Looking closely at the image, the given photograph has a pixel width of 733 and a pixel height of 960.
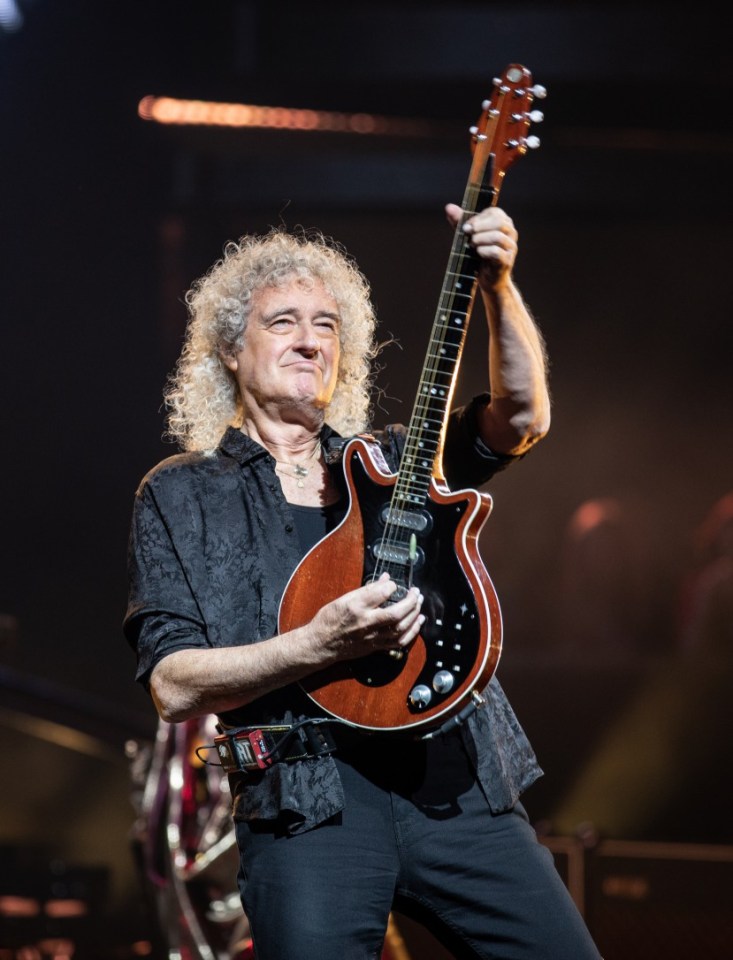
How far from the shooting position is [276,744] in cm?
214

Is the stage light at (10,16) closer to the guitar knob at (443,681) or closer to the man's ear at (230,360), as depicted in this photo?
the man's ear at (230,360)

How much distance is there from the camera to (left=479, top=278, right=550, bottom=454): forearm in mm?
2270

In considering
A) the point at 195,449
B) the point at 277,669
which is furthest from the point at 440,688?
the point at 195,449

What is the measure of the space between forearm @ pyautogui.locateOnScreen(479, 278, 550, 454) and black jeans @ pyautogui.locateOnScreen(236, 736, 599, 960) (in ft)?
2.23

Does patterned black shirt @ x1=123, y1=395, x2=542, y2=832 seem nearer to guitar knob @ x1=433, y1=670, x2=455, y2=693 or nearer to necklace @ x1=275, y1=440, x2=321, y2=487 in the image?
necklace @ x1=275, y1=440, x2=321, y2=487

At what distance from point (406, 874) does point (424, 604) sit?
0.50m

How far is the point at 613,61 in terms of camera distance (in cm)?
570

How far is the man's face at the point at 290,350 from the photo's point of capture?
8.39 feet

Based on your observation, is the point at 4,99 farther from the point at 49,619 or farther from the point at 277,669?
the point at 277,669

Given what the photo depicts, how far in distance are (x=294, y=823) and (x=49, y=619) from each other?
430 cm

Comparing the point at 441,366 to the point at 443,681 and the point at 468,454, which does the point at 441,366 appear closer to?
the point at 468,454

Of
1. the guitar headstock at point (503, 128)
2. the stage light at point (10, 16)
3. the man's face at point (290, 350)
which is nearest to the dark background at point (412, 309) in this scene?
the stage light at point (10, 16)

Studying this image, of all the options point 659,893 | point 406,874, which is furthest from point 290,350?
point 659,893

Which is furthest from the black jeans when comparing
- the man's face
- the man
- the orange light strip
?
Result: the orange light strip
